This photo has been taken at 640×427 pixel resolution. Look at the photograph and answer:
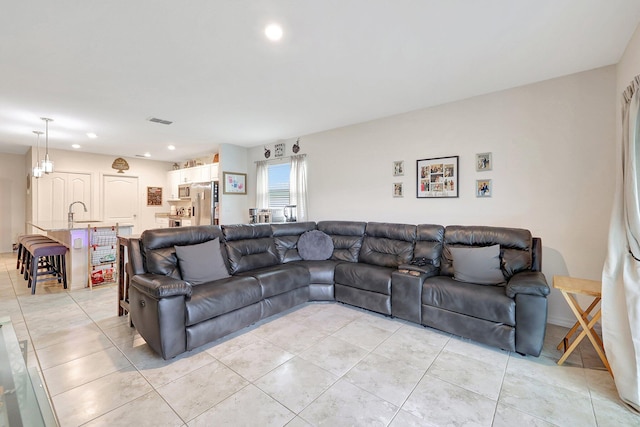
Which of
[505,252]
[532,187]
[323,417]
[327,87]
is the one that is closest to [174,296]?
[323,417]

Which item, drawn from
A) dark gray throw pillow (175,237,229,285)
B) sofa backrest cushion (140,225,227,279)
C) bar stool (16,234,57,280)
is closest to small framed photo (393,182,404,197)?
dark gray throw pillow (175,237,229,285)

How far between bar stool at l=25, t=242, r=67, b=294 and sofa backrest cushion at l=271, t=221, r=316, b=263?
123 inches

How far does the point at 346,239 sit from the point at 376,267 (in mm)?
819

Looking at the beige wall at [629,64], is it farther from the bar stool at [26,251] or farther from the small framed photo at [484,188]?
the bar stool at [26,251]

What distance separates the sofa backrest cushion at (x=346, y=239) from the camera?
3908 mm

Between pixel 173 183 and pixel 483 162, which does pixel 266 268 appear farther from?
pixel 173 183

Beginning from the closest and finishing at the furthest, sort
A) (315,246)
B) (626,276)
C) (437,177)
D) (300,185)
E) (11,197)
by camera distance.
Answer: (626,276), (437,177), (315,246), (300,185), (11,197)

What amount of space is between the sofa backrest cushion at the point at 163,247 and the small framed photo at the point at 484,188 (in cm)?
335

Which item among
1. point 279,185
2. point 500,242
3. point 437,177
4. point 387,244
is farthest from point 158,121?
point 500,242

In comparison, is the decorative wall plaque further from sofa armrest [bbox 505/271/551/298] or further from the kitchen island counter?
sofa armrest [bbox 505/271/551/298]

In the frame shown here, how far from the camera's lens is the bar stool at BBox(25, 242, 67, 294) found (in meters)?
3.81

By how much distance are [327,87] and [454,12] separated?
4.81 ft

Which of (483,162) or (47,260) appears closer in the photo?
(483,162)

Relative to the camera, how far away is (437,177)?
366cm
